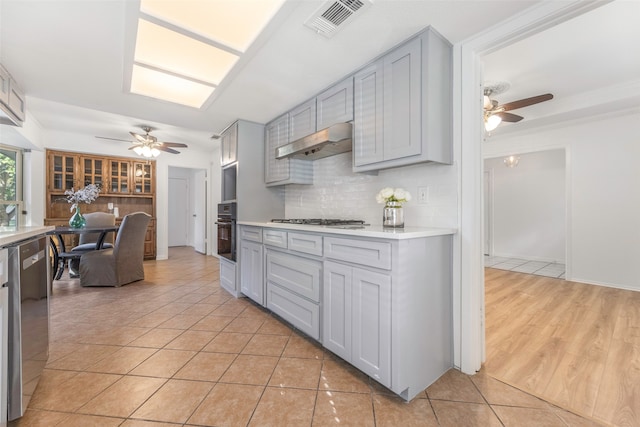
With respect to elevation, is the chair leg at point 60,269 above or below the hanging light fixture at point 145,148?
below

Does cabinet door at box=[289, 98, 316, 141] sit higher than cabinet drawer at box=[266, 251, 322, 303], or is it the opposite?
cabinet door at box=[289, 98, 316, 141]

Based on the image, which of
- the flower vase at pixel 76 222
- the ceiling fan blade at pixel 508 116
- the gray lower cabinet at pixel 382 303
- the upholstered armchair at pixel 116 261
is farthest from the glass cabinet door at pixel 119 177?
the ceiling fan blade at pixel 508 116

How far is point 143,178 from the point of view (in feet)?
18.6

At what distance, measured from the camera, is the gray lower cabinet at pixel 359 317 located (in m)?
1.47

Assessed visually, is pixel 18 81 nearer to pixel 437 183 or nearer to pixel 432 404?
pixel 437 183

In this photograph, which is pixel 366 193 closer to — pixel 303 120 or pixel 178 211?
pixel 303 120

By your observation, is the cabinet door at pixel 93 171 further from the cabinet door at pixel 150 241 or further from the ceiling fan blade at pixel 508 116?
the ceiling fan blade at pixel 508 116

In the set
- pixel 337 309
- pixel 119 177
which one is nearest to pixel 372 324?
pixel 337 309

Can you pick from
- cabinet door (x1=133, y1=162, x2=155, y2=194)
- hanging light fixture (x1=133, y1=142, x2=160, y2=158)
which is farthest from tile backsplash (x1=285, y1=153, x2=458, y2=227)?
cabinet door (x1=133, y1=162, x2=155, y2=194)

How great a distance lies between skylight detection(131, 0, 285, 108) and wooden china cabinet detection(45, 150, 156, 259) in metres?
3.34

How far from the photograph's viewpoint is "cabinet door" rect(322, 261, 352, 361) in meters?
1.69

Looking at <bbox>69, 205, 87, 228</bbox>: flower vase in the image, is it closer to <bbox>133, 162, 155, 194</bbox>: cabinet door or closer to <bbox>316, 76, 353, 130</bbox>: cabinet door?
<bbox>133, 162, 155, 194</bbox>: cabinet door

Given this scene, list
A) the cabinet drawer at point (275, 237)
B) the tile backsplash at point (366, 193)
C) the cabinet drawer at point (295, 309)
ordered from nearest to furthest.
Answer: the tile backsplash at point (366, 193) → the cabinet drawer at point (295, 309) → the cabinet drawer at point (275, 237)

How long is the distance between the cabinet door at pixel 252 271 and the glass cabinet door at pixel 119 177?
407 centimetres
